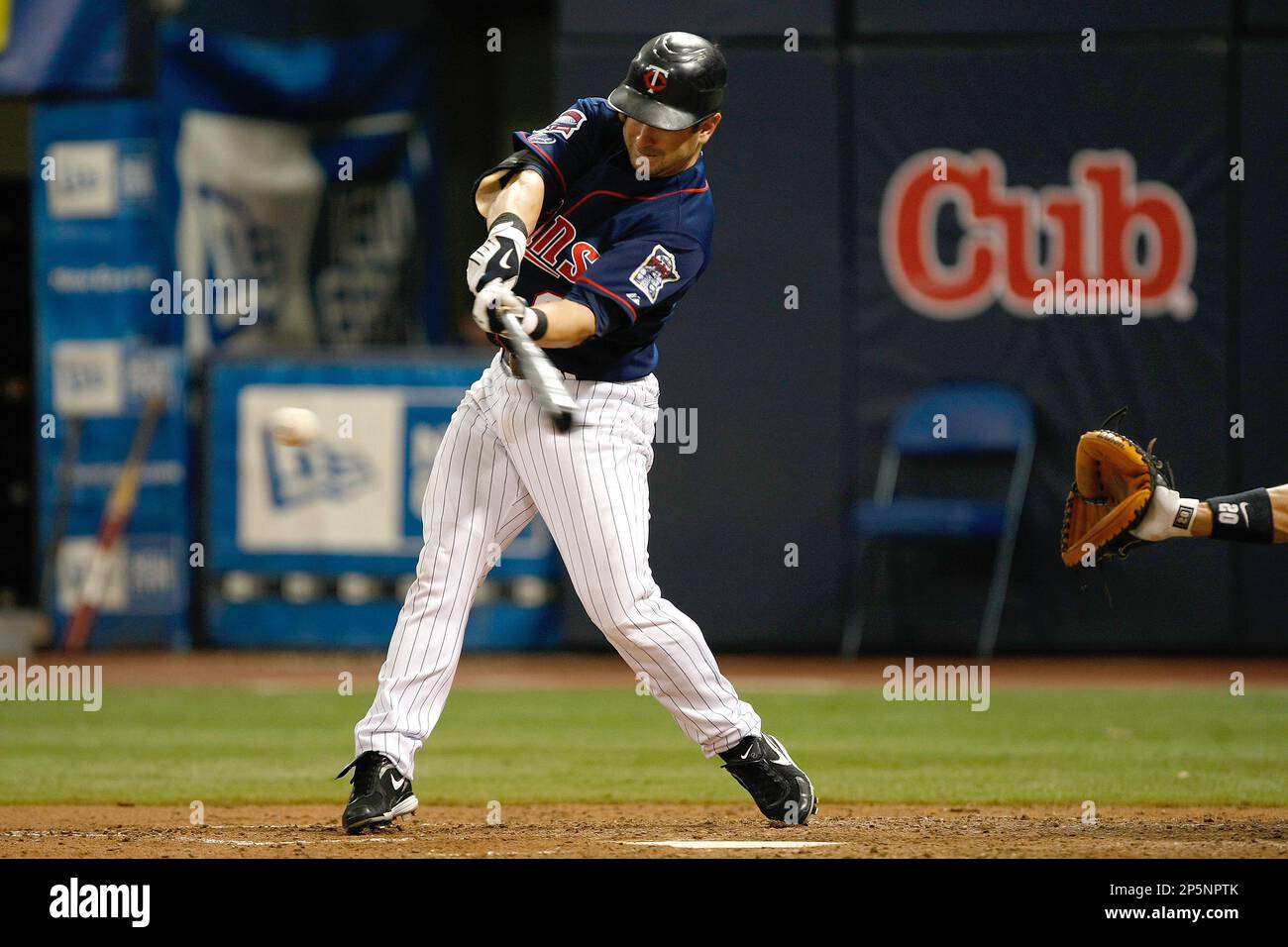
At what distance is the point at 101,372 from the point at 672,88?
21.9 ft

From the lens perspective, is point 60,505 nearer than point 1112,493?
No

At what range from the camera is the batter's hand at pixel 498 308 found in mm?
4098

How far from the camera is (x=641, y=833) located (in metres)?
4.74

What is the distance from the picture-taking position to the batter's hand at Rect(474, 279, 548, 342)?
13.4 ft

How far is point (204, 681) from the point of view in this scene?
9039mm

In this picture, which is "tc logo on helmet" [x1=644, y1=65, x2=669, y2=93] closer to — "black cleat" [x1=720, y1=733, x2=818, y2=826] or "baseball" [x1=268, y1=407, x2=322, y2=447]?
"black cleat" [x1=720, y1=733, x2=818, y2=826]

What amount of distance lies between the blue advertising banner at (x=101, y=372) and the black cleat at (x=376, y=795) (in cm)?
606

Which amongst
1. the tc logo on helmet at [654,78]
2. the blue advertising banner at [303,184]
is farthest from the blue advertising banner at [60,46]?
the tc logo on helmet at [654,78]

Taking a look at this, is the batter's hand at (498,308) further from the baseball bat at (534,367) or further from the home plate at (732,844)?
the home plate at (732,844)

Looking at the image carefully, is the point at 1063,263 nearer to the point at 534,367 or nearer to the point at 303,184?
the point at 303,184

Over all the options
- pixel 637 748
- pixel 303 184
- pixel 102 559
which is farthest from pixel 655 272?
pixel 303 184

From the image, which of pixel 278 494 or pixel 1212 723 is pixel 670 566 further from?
pixel 1212 723

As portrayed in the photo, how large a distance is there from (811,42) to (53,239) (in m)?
4.46

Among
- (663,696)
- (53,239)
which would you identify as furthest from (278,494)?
(663,696)
